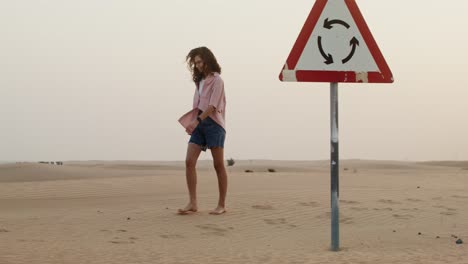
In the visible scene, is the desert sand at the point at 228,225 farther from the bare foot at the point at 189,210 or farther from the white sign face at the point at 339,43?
the white sign face at the point at 339,43

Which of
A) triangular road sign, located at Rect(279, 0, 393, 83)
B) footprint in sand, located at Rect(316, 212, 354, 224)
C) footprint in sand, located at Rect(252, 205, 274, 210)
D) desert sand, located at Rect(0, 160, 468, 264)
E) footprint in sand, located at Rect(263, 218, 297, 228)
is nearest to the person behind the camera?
triangular road sign, located at Rect(279, 0, 393, 83)

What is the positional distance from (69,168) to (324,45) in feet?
56.8

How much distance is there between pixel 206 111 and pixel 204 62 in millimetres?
598

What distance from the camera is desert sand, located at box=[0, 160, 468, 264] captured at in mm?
6680

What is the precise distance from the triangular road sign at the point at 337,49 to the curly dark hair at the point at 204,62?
2.72 m

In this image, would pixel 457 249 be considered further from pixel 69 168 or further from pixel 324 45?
pixel 69 168

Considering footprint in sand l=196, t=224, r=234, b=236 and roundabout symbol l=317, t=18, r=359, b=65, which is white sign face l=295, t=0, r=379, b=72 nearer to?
roundabout symbol l=317, t=18, r=359, b=65

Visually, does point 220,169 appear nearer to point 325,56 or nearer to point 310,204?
point 310,204

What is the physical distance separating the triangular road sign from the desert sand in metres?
1.55

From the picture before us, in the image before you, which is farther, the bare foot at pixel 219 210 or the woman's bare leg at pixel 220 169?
the bare foot at pixel 219 210

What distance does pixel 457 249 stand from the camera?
7227 millimetres

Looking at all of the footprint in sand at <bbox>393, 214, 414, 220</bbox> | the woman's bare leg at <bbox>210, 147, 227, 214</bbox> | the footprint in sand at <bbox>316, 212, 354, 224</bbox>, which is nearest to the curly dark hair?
the woman's bare leg at <bbox>210, 147, 227, 214</bbox>

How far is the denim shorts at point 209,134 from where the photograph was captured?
356 inches

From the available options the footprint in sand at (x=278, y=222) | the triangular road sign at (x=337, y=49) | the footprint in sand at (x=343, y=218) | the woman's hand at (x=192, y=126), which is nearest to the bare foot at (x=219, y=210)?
the footprint in sand at (x=278, y=222)
